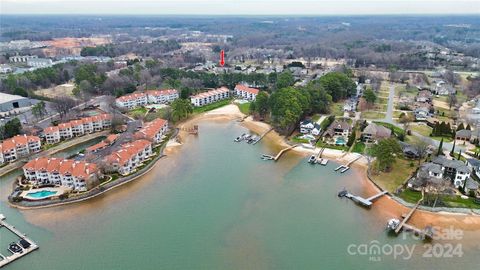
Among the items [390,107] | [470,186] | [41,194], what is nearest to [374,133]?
[470,186]

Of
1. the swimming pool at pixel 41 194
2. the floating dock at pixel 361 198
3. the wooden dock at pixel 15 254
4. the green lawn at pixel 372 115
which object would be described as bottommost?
the wooden dock at pixel 15 254

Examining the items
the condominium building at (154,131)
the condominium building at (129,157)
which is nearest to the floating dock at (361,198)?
the condominium building at (129,157)

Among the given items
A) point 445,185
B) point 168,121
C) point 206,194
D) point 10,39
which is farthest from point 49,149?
point 10,39

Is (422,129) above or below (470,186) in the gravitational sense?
below

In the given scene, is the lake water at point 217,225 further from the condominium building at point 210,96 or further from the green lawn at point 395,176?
the condominium building at point 210,96

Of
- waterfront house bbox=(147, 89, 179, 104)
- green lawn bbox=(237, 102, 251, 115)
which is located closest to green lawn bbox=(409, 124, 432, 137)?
green lawn bbox=(237, 102, 251, 115)

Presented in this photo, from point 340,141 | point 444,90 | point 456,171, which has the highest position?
point 456,171

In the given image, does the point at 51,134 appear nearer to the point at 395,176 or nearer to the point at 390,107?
the point at 395,176
